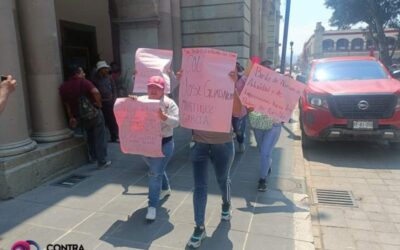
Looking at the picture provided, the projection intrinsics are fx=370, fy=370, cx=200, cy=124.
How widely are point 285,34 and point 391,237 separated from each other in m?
7.21

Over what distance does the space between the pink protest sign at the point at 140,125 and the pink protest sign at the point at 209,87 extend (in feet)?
1.43

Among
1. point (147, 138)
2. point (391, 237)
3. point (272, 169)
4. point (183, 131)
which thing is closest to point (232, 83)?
point (147, 138)

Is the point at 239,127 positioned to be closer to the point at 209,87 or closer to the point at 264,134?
the point at 264,134

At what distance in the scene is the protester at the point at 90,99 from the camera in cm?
584

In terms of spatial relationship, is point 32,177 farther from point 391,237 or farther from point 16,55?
point 391,237

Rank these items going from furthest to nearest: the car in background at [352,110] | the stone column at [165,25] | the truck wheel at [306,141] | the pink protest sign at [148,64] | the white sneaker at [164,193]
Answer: the stone column at [165,25]
the truck wheel at [306,141]
the car in background at [352,110]
the white sneaker at [164,193]
the pink protest sign at [148,64]

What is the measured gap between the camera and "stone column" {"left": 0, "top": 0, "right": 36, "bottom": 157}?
4.88m

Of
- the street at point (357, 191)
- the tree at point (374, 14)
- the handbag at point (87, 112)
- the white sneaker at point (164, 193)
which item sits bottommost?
the street at point (357, 191)

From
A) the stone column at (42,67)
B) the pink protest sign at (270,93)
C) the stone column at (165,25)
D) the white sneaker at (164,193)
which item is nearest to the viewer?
the pink protest sign at (270,93)

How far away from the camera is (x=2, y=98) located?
2885 millimetres

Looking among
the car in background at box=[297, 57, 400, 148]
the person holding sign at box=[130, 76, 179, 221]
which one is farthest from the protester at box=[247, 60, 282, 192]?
the car in background at box=[297, 57, 400, 148]

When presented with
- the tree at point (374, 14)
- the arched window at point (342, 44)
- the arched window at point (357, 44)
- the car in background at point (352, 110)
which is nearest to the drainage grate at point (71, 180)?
the car in background at point (352, 110)

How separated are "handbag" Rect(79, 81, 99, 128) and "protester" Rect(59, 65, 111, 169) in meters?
0.02

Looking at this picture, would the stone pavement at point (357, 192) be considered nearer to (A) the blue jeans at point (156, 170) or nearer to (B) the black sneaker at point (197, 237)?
(B) the black sneaker at point (197, 237)
